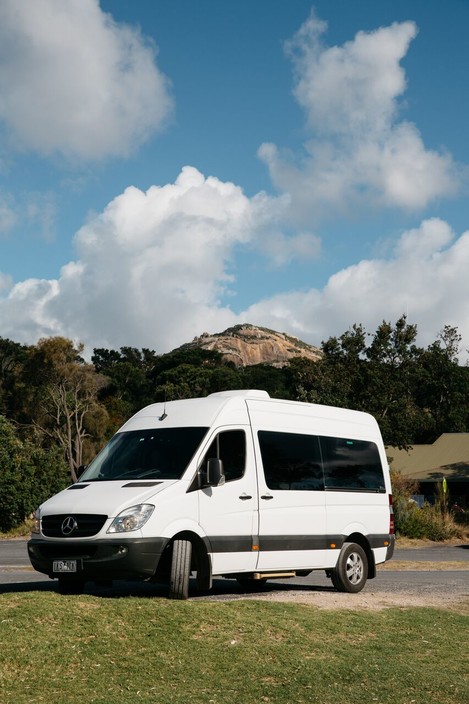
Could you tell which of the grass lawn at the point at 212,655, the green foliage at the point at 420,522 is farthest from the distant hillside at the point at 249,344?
the grass lawn at the point at 212,655

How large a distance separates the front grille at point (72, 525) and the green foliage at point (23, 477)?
22.2 metres

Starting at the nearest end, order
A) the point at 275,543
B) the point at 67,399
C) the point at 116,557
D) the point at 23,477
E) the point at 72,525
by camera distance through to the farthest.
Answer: the point at 116,557 → the point at 72,525 → the point at 275,543 → the point at 23,477 → the point at 67,399

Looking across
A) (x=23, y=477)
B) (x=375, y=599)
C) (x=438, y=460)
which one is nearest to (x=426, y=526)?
(x=23, y=477)

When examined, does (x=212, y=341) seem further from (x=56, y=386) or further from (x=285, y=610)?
(x=285, y=610)

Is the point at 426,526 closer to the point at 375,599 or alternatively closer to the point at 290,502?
the point at 375,599

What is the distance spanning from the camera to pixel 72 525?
11.4 m

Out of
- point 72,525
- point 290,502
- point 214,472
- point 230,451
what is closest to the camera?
point 72,525

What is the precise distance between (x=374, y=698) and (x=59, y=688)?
2.60 m

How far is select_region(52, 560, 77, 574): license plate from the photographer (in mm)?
11242

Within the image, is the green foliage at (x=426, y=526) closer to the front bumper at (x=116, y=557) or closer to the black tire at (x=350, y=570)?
the black tire at (x=350, y=570)

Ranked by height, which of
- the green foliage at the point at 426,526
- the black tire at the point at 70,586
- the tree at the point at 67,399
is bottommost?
the black tire at the point at 70,586

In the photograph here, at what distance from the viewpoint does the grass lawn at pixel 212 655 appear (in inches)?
307

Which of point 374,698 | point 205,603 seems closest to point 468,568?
point 205,603

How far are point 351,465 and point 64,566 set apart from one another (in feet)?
17.2
